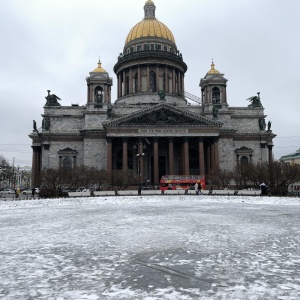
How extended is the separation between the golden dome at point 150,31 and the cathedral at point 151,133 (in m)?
6.35

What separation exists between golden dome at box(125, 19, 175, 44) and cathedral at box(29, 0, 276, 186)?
6350 millimetres

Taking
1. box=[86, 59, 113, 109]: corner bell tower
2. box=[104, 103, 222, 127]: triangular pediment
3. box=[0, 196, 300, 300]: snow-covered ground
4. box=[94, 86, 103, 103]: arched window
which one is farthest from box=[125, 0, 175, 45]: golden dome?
box=[0, 196, 300, 300]: snow-covered ground

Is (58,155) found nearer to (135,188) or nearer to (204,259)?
(135,188)

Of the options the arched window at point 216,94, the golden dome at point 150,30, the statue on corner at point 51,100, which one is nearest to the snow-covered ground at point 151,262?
the arched window at point 216,94

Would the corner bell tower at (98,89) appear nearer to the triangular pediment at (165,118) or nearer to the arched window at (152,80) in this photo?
the triangular pediment at (165,118)

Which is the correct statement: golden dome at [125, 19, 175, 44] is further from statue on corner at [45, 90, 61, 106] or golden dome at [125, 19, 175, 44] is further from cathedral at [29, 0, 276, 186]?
statue on corner at [45, 90, 61, 106]

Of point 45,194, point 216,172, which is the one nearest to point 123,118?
point 216,172

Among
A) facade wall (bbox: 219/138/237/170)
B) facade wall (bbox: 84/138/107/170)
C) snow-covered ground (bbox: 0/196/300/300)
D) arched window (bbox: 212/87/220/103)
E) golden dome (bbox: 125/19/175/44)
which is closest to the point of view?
snow-covered ground (bbox: 0/196/300/300)

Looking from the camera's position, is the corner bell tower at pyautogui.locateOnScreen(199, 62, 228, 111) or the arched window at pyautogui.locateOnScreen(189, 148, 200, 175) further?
the corner bell tower at pyautogui.locateOnScreen(199, 62, 228, 111)

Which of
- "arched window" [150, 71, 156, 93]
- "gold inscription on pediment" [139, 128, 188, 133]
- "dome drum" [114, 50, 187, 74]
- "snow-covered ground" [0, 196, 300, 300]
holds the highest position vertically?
"dome drum" [114, 50, 187, 74]

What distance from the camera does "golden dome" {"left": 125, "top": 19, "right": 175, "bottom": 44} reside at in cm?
7406

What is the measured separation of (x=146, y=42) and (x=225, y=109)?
23.1 m

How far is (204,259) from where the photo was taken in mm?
7949

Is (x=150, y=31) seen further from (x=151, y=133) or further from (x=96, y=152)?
(x=96, y=152)
